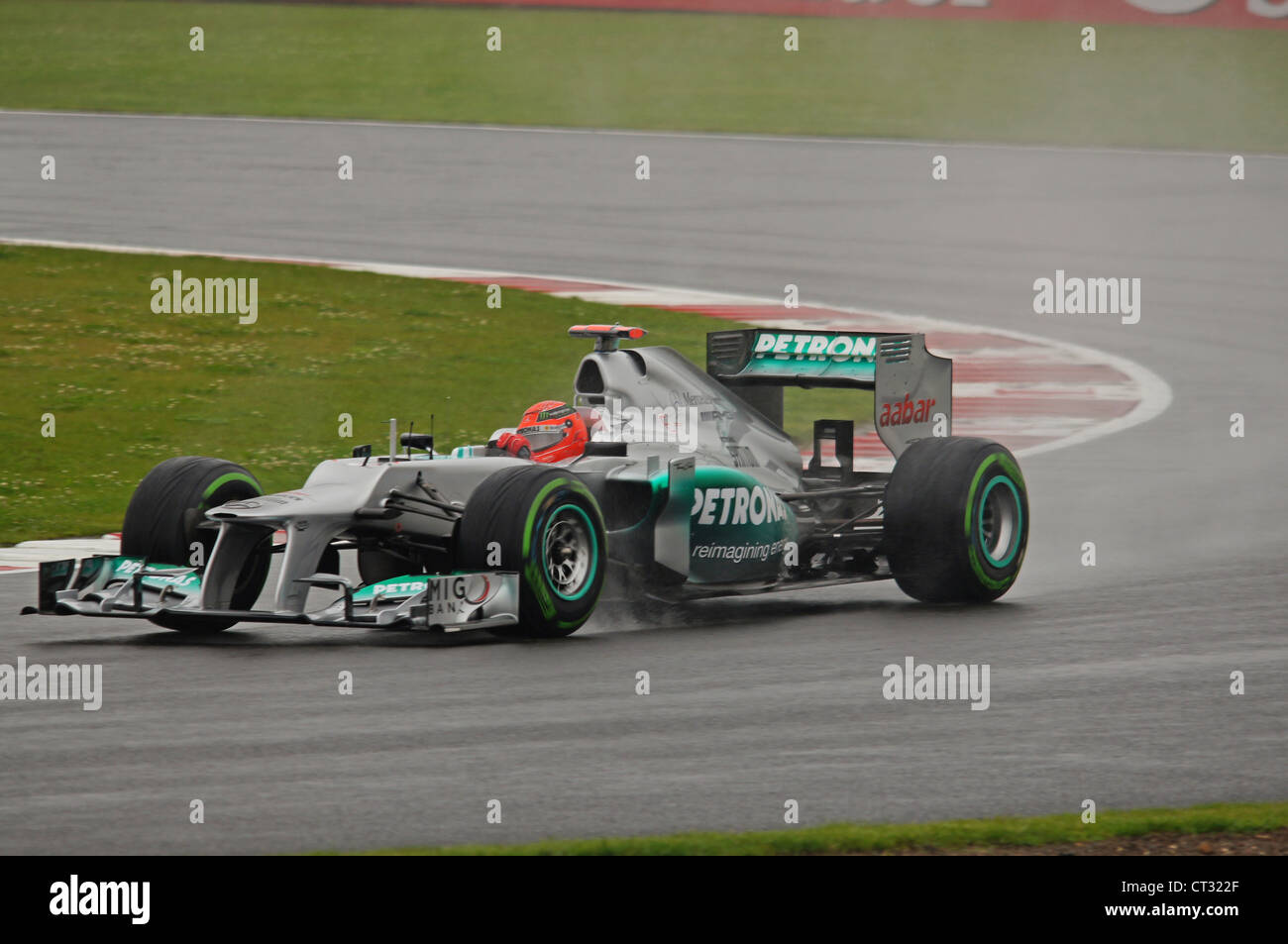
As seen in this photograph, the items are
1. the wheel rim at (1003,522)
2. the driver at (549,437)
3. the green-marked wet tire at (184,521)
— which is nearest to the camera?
the green-marked wet tire at (184,521)

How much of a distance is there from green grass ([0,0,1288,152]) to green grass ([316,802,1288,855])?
29.3 m

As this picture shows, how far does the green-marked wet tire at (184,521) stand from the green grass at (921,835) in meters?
4.02

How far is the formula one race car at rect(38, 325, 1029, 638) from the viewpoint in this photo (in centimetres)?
995

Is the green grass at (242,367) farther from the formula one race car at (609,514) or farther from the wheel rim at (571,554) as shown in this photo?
the wheel rim at (571,554)

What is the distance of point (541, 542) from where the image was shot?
988cm

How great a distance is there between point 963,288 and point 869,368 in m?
12.3

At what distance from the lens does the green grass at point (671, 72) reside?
37938mm

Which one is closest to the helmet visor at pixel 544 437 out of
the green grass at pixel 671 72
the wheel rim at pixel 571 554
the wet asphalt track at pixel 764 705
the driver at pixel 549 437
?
the driver at pixel 549 437

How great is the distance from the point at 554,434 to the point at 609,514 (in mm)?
640

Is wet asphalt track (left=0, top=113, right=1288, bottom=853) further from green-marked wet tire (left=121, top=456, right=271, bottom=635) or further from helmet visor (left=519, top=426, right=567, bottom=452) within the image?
helmet visor (left=519, top=426, right=567, bottom=452)
